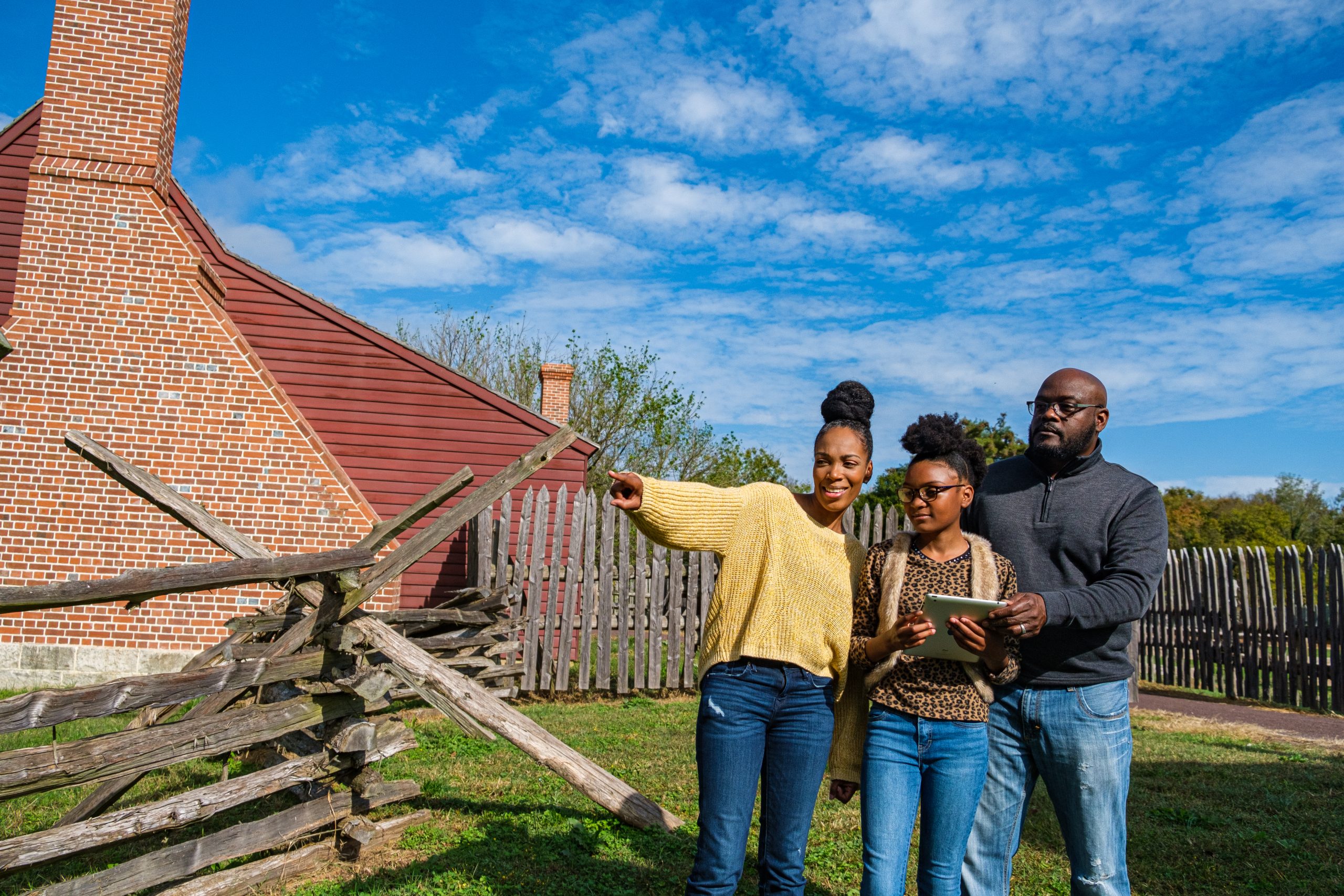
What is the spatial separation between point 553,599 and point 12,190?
9.52 m

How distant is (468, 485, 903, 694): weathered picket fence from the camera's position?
923cm

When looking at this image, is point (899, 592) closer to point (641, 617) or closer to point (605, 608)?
point (605, 608)

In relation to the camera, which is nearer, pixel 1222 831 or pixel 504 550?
pixel 1222 831

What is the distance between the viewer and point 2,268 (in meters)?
11.6

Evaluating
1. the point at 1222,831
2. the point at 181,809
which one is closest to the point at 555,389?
the point at 181,809

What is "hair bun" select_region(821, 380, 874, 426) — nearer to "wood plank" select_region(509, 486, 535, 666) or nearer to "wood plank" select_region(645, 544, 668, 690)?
"wood plank" select_region(509, 486, 535, 666)

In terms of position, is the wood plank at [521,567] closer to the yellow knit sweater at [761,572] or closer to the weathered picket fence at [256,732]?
the weathered picket fence at [256,732]

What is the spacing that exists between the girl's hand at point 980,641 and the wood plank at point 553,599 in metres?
6.64

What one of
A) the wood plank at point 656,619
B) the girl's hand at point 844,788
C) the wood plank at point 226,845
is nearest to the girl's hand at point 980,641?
the girl's hand at point 844,788

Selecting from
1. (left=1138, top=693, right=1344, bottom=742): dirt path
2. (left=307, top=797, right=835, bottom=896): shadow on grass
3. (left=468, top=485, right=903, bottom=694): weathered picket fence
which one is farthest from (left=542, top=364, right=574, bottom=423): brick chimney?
(left=307, top=797, right=835, bottom=896): shadow on grass

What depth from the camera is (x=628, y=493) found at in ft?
8.66

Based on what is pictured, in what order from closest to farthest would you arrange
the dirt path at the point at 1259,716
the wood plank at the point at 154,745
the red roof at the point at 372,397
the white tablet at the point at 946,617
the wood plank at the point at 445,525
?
the white tablet at the point at 946,617
the wood plank at the point at 154,745
the wood plank at the point at 445,525
the dirt path at the point at 1259,716
the red roof at the point at 372,397

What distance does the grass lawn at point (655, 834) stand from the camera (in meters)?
4.16

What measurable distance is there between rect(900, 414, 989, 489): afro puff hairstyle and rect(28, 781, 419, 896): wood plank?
352cm
